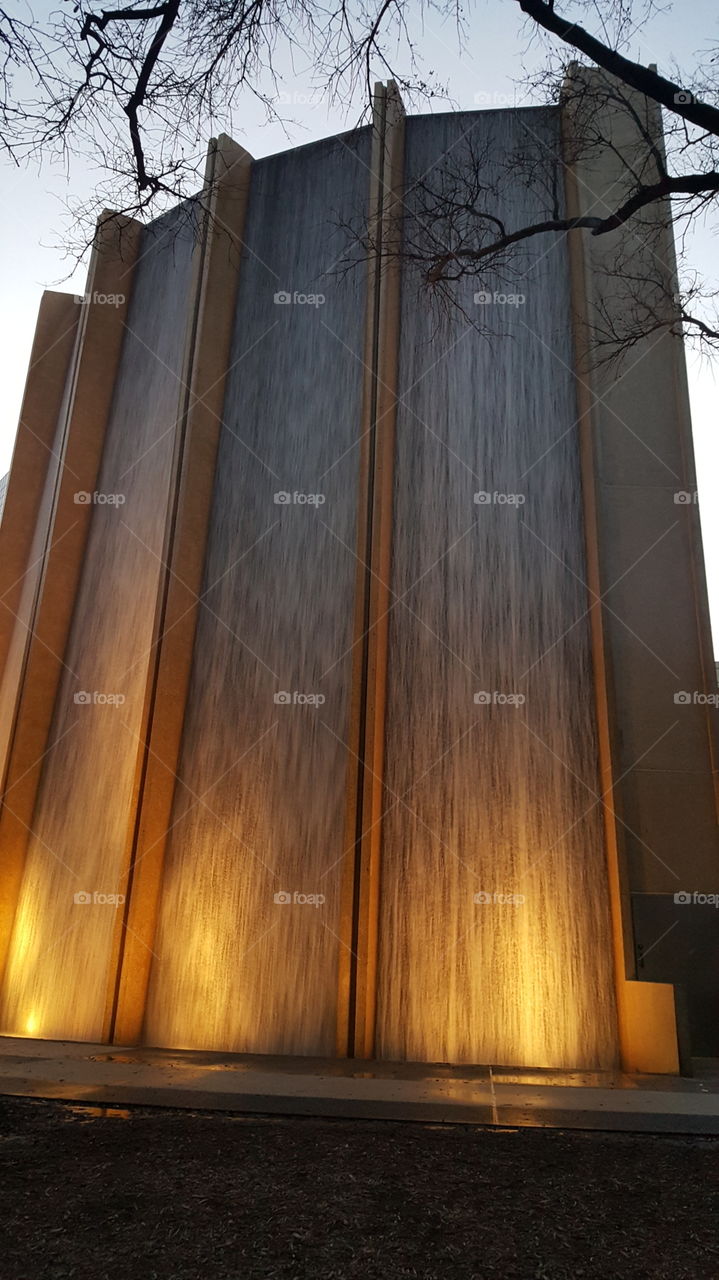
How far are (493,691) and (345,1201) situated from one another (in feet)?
11.7

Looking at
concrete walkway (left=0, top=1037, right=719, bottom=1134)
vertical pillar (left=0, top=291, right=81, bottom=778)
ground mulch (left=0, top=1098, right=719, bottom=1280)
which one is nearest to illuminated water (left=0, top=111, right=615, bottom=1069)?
concrete walkway (left=0, top=1037, right=719, bottom=1134)

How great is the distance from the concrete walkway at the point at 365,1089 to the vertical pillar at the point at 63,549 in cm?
177

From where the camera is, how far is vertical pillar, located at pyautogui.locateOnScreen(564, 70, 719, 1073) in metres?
5.13

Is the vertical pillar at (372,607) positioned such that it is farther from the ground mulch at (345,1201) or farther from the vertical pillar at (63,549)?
the vertical pillar at (63,549)

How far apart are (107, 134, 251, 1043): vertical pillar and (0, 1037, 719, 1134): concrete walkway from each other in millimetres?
659

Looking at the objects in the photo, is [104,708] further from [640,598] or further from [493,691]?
[640,598]

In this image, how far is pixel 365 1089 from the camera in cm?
396

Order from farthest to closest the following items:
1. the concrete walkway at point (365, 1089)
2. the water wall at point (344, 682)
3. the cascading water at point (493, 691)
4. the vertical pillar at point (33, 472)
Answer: the vertical pillar at point (33, 472)
the water wall at point (344, 682)
the cascading water at point (493, 691)
the concrete walkway at point (365, 1089)

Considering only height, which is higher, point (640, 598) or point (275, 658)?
point (640, 598)

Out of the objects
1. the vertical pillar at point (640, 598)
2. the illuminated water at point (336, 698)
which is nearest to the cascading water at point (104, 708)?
the illuminated water at point (336, 698)

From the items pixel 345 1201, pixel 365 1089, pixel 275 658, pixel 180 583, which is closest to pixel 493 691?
pixel 275 658

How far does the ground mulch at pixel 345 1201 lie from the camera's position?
2.09 m

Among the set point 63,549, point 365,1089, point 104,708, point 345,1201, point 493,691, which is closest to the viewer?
point 345,1201

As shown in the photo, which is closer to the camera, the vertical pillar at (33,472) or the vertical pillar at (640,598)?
the vertical pillar at (640,598)
